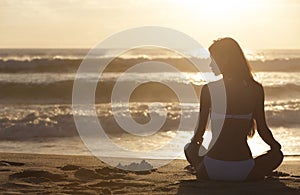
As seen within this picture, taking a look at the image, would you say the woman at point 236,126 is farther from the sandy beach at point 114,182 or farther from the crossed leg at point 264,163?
the sandy beach at point 114,182

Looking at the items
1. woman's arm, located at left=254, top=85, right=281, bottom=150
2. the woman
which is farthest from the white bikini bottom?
woman's arm, located at left=254, top=85, right=281, bottom=150

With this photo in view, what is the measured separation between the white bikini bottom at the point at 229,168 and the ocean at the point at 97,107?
2.43 feet

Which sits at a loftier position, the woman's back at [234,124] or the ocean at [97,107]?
the woman's back at [234,124]

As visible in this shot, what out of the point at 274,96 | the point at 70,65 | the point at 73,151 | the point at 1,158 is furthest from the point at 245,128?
the point at 70,65

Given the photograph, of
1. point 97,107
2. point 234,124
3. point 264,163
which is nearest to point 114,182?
point 234,124

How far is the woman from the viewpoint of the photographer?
490cm

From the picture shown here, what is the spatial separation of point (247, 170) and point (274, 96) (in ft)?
52.5

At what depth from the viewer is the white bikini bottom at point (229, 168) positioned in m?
4.96

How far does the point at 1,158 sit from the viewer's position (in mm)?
7004

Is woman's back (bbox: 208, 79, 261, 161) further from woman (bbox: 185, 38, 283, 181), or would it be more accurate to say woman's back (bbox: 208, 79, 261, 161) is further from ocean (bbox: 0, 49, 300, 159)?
ocean (bbox: 0, 49, 300, 159)

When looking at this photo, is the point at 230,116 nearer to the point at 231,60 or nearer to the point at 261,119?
the point at 261,119

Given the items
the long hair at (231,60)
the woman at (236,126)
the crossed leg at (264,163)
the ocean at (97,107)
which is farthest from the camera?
the ocean at (97,107)

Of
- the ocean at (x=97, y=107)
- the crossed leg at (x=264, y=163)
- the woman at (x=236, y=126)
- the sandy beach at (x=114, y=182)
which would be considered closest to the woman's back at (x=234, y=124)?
the woman at (x=236, y=126)

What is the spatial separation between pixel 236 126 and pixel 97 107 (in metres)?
11.1
